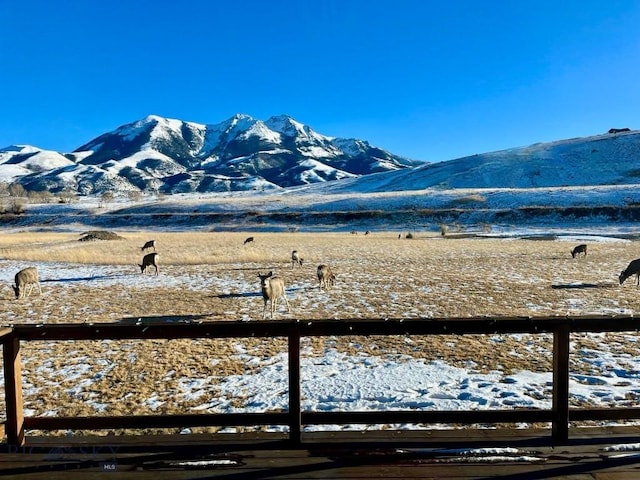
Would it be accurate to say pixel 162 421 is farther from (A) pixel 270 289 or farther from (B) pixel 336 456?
(A) pixel 270 289

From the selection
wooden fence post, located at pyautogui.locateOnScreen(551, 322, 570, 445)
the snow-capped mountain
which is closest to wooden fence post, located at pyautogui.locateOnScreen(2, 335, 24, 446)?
wooden fence post, located at pyautogui.locateOnScreen(551, 322, 570, 445)

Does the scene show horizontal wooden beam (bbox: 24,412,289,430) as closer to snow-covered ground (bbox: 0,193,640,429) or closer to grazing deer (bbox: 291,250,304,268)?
snow-covered ground (bbox: 0,193,640,429)

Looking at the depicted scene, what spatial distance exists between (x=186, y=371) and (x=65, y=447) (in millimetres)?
4429

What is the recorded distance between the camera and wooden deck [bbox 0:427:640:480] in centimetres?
471

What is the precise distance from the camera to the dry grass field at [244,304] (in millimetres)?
9312

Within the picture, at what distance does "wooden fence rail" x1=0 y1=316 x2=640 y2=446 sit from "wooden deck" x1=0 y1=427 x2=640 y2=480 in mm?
233

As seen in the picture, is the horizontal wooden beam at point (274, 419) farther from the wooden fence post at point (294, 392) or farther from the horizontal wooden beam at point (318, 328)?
the horizontal wooden beam at point (318, 328)

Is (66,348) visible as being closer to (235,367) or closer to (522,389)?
(235,367)

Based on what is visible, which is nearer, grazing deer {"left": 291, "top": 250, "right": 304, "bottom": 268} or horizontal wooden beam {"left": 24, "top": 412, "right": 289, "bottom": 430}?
horizontal wooden beam {"left": 24, "top": 412, "right": 289, "bottom": 430}

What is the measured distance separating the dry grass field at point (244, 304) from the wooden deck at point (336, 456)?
2.73 m

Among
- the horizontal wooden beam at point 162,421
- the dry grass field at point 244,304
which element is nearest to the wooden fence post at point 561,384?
the horizontal wooden beam at point 162,421

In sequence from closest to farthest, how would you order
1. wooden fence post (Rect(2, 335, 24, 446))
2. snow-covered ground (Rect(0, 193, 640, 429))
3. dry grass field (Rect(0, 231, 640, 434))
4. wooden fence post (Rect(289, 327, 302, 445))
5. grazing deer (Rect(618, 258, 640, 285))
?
1. wooden fence post (Rect(2, 335, 24, 446))
2. wooden fence post (Rect(289, 327, 302, 445))
3. snow-covered ground (Rect(0, 193, 640, 429))
4. dry grass field (Rect(0, 231, 640, 434))
5. grazing deer (Rect(618, 258, 640, 285))

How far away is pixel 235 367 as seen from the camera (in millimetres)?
9938

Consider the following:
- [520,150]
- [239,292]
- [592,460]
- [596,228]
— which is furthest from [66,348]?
[520,150]
